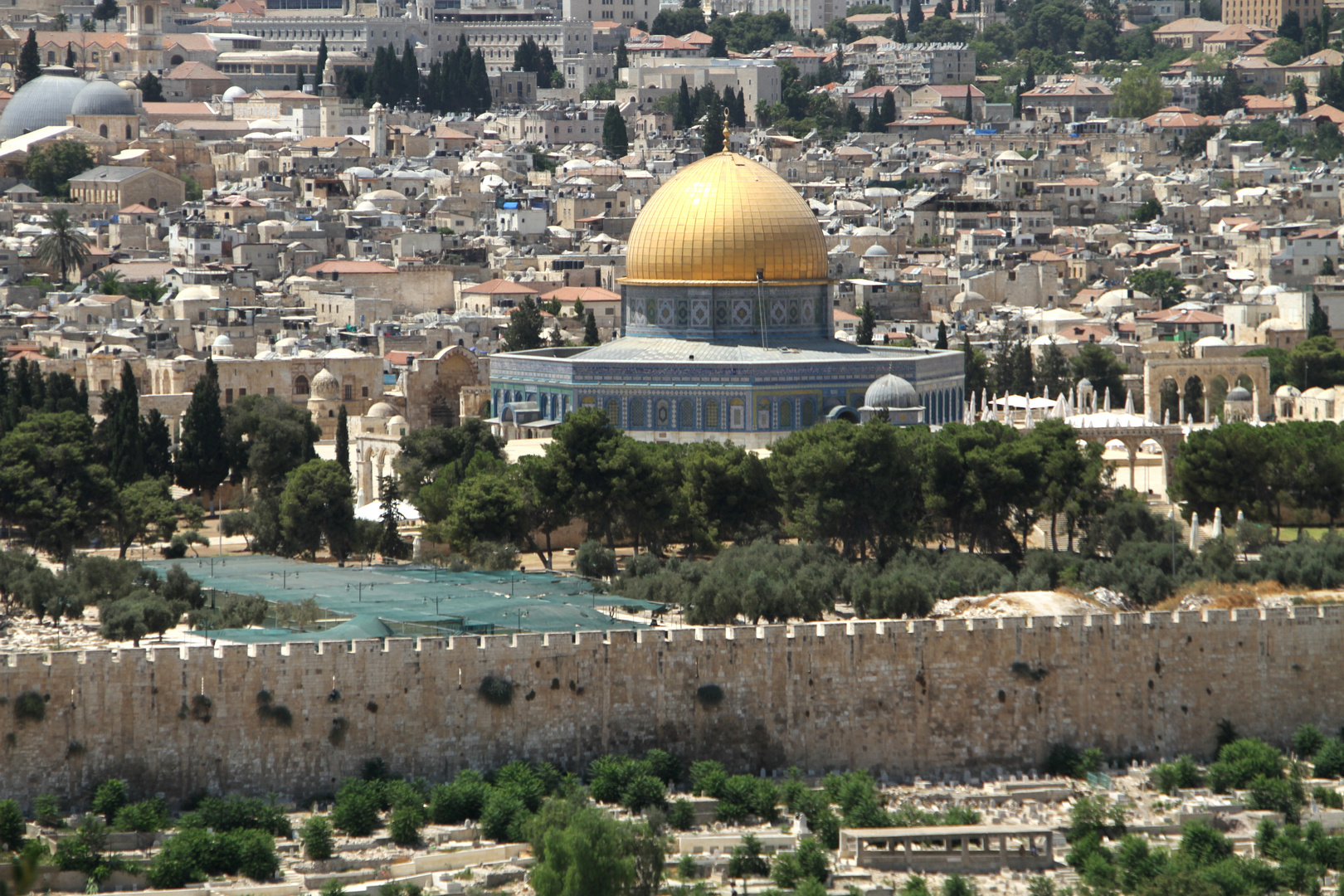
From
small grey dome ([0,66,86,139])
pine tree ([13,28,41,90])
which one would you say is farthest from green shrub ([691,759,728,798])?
pine tree ([13,28,41,90])

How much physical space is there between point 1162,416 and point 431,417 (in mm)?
14180

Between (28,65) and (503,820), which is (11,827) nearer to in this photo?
(503,820)

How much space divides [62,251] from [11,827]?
51.8 metres

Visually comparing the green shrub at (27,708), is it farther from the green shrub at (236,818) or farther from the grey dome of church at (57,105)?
the grey dome of church at (57,105)

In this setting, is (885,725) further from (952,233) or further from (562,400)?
(952,233)

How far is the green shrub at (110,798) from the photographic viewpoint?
27312 mm

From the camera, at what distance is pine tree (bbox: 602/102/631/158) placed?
10681 centimetres

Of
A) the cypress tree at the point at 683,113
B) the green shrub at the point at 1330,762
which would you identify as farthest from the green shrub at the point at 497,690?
the cypress tree at the point at 683,113

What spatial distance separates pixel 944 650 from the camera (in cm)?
3011

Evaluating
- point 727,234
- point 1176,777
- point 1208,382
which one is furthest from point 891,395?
point 1208,382

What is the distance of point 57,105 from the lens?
10462cm

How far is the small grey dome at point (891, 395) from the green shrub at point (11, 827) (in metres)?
22.0

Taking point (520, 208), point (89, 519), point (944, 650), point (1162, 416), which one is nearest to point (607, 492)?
point (89, 519)

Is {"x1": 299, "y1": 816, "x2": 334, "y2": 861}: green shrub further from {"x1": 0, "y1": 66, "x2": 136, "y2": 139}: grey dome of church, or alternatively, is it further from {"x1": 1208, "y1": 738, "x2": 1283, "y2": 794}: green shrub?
{"x1": 0, "y1": 66, "x2": 136, "y2": 139}: grey dome of church
